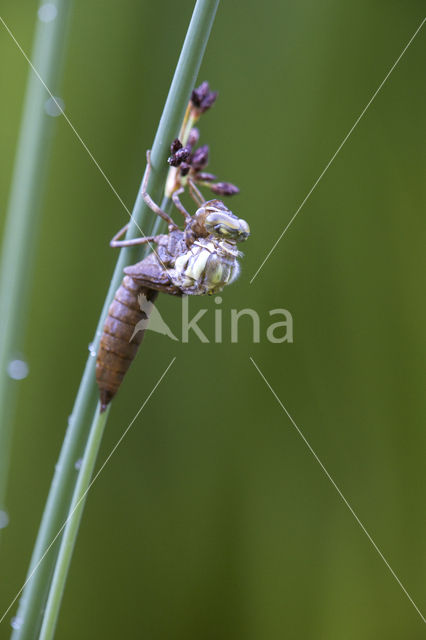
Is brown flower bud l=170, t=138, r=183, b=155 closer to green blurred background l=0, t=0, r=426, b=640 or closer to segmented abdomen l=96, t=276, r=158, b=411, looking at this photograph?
segmented abdomen l=96, t=276, r=158, b=411

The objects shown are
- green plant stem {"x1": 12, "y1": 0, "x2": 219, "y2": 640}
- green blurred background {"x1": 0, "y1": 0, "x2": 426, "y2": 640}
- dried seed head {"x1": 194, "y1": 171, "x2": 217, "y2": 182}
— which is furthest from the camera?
green blurred background {"x1": 0, "y1": 0, "x2": 426, "y2": 640}

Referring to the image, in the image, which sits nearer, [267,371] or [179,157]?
[179,157]

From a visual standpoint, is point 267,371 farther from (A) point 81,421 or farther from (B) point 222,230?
(A) point 81,421

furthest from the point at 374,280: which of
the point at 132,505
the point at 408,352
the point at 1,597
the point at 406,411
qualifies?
the point at 1,597

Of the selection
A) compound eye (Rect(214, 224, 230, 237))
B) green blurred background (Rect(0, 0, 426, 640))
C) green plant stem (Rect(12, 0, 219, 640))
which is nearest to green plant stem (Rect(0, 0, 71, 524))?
green plant stem (Rect(12, 0, 219, 640))

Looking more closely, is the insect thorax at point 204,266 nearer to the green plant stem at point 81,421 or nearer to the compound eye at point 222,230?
the compound eye at point 222,230

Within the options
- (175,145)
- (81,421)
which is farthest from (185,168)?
(81,421)

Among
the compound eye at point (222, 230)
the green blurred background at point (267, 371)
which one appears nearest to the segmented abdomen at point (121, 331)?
the compound eye at point (222, 230)
